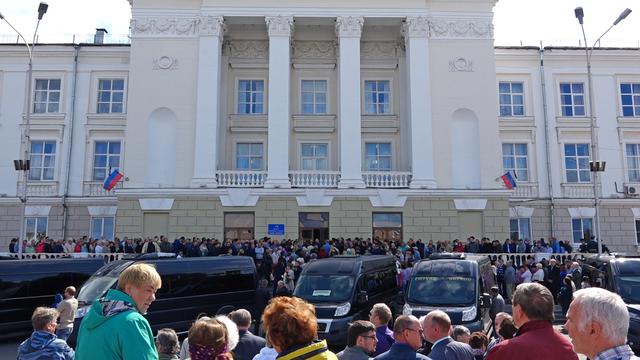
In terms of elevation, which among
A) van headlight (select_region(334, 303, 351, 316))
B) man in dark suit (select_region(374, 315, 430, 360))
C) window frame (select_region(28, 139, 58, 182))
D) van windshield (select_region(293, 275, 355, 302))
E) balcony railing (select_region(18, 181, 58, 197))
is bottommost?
van headlight (select_region(334, 303, 351, 316))

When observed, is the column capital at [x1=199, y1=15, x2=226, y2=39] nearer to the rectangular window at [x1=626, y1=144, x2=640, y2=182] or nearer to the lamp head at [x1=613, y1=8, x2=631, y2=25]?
the lamp head at [x1=613, y1=8, x2=631, y2=25]

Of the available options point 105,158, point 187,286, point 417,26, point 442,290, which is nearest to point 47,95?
point 105,158

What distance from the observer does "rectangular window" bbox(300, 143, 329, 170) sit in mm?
32969

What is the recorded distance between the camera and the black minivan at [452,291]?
43.7ft

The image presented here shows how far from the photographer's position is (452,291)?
14.0 meters

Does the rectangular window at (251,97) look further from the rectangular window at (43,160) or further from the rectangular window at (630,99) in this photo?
the rectangular window at (630,99)

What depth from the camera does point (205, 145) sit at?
29.3 meters

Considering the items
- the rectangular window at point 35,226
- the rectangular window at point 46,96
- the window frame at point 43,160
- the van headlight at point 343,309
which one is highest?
the rectangular window at point 46,96

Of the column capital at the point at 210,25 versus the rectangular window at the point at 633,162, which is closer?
the column capital at the point at 210,25

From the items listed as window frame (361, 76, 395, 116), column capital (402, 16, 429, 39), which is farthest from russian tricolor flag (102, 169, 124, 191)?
column capital (402, 16, 429, 39)

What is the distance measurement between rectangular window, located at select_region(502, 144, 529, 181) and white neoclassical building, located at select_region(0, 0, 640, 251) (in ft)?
0.23

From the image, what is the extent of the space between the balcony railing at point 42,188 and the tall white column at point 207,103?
980 centimetres

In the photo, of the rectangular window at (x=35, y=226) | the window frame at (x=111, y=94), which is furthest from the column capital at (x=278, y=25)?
the rectangular window at (x=35, y=226)

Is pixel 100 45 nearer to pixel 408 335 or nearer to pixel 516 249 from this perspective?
pixel 516 249
